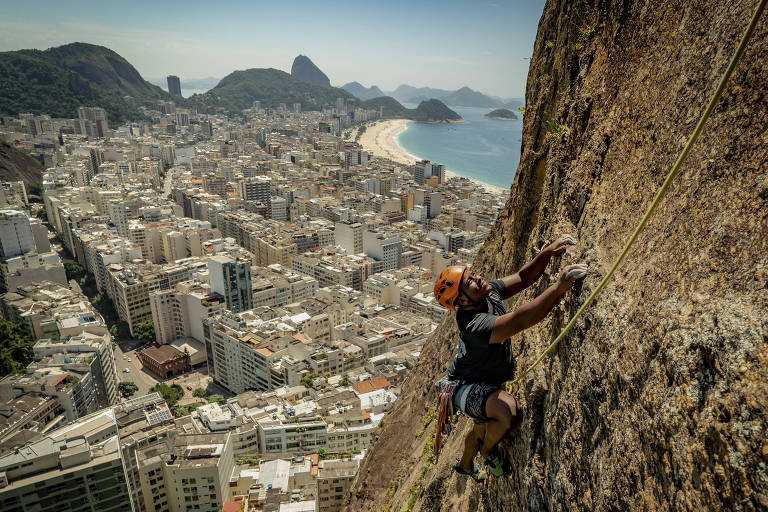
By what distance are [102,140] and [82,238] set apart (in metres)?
59.9

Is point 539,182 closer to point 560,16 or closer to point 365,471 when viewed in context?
point 560,16

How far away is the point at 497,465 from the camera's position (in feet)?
11.0

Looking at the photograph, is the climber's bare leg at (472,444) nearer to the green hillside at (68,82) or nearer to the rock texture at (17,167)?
the rock texture at (17,167)

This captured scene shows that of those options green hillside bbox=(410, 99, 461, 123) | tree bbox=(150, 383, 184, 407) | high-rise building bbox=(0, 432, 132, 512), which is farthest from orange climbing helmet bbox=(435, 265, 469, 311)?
green hillside bbox=(410, 99, 461, 123)

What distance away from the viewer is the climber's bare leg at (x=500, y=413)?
324cm

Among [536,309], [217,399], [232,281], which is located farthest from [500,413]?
[232,281]

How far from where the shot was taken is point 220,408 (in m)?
23.3

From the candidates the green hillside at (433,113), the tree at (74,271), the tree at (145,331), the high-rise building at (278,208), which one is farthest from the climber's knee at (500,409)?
the green hillside at (433,113)

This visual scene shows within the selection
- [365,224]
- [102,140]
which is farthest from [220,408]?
[102,140]

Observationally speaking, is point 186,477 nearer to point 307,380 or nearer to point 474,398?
point 307,380

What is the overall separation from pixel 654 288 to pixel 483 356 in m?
1.18

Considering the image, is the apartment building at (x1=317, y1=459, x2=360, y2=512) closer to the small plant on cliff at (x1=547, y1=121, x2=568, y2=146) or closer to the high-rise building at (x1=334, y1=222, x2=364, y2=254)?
the small plant on cliff at (x1=547, y1=121, x2=568, y2=146)

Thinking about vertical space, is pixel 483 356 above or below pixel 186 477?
above

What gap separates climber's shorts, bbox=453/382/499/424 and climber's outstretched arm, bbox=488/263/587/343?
449 mm
